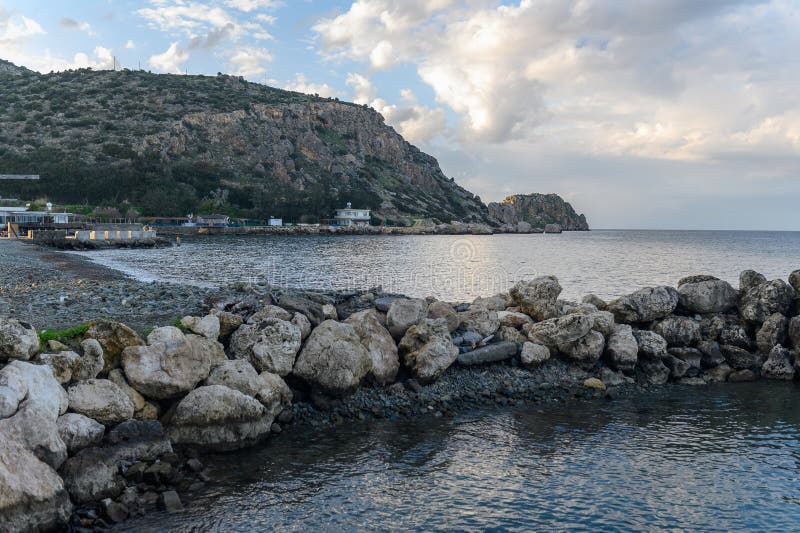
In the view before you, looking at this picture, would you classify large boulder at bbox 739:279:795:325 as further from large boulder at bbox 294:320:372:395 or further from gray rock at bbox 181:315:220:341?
gray rock at bbox 181:315:220:341

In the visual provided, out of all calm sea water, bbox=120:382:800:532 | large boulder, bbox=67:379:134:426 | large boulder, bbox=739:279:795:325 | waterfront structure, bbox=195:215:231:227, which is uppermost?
waterfront structure, bbox=195:215:231:227

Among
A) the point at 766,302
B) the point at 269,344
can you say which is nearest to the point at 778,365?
the point at 766,302

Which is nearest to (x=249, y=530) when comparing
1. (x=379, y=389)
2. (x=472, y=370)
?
(x=379, y=389)

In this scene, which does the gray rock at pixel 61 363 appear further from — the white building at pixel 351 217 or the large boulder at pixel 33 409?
the white building at pixel 351 217

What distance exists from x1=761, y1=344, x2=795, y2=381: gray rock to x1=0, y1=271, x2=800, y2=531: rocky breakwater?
0.06 meters

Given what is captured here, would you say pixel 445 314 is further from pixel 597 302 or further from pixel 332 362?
pixel 597 302

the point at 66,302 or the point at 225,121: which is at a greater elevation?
the point at 225,121

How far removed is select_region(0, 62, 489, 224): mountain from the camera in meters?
121

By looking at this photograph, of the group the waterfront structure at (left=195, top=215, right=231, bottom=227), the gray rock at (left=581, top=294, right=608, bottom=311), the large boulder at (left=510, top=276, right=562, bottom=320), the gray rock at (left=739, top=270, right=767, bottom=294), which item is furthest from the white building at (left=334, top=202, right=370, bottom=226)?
the gray rock at (left=739, top=270, right=767, bottom=294)

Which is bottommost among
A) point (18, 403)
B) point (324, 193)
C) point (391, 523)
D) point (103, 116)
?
point (391, 523)

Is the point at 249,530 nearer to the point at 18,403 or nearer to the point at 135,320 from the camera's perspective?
the point at 18,403

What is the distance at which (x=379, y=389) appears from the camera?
14.9 m

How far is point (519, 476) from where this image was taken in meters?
10.9

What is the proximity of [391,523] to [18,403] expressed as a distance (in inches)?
264
